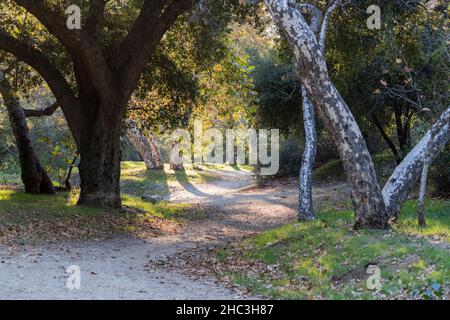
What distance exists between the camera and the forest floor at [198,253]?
852cm

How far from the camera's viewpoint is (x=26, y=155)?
1927 cm

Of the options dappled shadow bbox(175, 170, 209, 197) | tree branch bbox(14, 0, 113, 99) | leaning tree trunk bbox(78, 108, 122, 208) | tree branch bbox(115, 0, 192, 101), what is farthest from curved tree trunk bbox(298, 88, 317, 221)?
dappled shadow bbox(175, 170, 209, 197)

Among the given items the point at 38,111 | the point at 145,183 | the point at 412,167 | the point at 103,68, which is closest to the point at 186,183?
the point at 145,183

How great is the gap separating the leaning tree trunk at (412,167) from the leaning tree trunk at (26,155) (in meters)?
12.2

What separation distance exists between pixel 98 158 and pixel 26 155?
3748 millimetres

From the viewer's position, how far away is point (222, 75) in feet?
68.0

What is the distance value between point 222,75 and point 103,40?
202 inches

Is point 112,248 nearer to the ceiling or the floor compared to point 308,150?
nearer to the floor

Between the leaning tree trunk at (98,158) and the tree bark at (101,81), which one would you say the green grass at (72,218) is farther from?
the tree bark at (101,81)

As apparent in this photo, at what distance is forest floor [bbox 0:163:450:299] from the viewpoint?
8.52 metres

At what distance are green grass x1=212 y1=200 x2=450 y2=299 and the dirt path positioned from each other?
3.02 ft

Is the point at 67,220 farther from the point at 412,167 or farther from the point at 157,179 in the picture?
→ the point at 157,179
